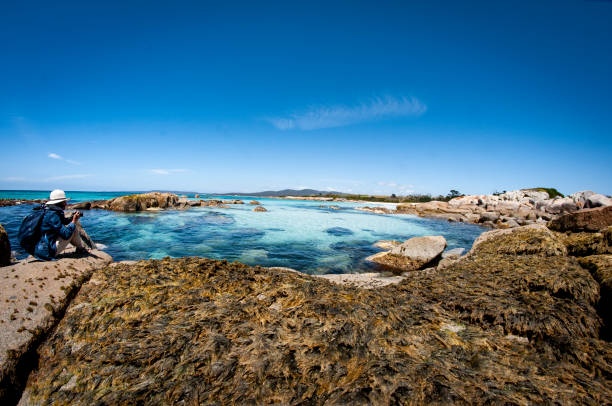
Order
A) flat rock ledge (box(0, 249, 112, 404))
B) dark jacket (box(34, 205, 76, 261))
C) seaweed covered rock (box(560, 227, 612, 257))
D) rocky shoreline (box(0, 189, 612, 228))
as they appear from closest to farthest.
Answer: flat rock ledge (box(0, 249, 112, 404))
dark jacket (box(34, 205, 76, 261))
seaweed covered rock (box(560, 227, 612, 257))
rocky shoreline (box(0, 189, 612, 228))

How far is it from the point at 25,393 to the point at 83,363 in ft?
1.67

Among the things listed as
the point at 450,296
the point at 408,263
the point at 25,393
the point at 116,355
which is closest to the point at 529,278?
the point at 450,296

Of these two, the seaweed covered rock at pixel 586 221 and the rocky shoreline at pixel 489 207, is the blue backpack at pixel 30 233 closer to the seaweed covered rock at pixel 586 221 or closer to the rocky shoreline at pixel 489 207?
the seaweed covered rock at pixel 586 221

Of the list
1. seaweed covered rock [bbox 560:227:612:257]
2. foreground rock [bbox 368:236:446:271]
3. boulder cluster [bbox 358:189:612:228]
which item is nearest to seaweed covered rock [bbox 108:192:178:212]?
foreground rock [bbox 368:236:446:271]

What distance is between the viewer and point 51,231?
15.5 ft

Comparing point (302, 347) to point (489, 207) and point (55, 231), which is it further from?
point (489, 207)

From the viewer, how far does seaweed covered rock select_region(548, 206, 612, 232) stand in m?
8.41

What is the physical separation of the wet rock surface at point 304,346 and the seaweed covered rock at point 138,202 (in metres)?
28.2

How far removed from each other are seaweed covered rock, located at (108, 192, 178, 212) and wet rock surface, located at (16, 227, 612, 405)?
1110 inches

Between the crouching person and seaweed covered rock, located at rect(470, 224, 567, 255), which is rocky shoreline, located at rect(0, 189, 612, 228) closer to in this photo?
seaweed covered rock, located at rect(470, 224, 567, 255)

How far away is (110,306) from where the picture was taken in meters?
2.92

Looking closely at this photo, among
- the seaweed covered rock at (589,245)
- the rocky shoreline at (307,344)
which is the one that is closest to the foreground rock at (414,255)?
the seaweed covered rock at (589,245)

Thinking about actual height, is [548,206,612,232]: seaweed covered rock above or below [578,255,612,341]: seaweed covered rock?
above

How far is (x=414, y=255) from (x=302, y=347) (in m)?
8.43
